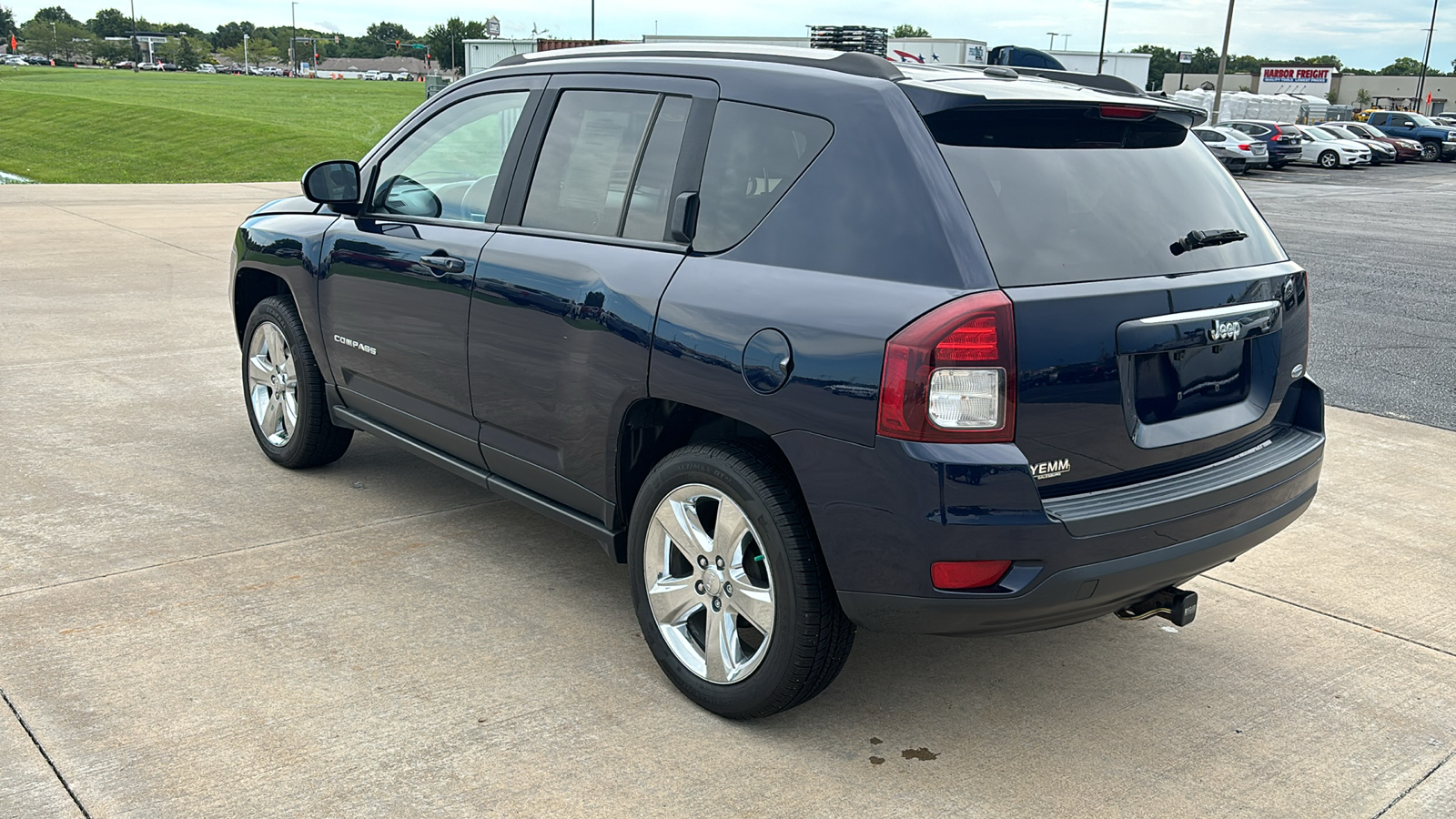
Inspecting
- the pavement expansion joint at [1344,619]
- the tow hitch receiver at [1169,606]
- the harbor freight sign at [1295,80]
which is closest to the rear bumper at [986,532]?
the tow hitch receiver at [1169,606]

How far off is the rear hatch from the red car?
47.4 m

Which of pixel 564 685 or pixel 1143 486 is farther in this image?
pixel 564 685

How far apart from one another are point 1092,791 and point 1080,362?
43.5 inches

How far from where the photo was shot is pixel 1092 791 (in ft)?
10.2

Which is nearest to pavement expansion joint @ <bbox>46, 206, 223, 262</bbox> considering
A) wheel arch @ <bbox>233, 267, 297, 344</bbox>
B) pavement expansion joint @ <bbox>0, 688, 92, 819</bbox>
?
wheel arch @ <bbox>233, 267, 297, 344</bbox>

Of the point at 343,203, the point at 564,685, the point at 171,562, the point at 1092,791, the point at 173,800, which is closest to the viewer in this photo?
the point at 173,800

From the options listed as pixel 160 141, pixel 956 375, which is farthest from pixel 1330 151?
pixel 956 375

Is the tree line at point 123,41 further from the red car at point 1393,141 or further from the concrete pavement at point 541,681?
the concrete pavement at point 541,681

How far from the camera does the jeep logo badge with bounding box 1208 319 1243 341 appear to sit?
3219mm

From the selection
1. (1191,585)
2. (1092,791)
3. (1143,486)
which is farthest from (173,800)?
(1191,585)

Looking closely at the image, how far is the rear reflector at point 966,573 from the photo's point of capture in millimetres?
2881

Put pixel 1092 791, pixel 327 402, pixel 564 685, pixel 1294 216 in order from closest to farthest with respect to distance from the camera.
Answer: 1. pixel 1092 791
2. pixel 564 685
3. pixel 327 402
4. pixel 1294 216

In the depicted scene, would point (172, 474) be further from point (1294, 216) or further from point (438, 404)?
point (1294, 216)

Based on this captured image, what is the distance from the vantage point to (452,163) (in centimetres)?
467
